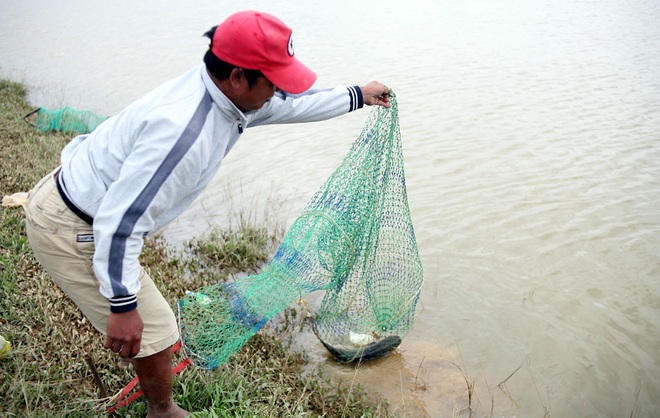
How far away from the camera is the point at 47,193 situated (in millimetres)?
1994

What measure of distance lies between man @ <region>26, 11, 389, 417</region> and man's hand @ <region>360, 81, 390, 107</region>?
0.75 m

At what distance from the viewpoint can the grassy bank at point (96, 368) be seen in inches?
103

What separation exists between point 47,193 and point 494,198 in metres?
4.45

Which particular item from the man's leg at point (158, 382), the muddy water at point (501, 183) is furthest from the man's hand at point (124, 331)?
the muddy water at point (501, 183)

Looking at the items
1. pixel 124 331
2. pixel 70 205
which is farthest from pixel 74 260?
pixel 124 331

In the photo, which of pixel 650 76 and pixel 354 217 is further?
pixel 650 76

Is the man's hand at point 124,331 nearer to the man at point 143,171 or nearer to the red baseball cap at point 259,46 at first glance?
the man at point 143,171

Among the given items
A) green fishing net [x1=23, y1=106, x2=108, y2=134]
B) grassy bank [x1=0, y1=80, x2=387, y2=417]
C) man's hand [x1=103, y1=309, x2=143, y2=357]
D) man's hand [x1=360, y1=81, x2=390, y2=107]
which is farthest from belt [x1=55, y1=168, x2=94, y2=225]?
green fishing net [x1=23, y1=106, x2=108, y2=134]

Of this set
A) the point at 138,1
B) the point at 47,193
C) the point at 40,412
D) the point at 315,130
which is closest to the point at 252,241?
the point at 40,412

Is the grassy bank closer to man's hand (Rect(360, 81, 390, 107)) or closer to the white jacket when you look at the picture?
the white jacket

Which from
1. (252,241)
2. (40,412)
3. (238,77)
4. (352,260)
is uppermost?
(238,77)

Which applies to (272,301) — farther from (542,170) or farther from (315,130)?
(315,130)

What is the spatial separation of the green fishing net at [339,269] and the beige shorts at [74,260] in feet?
2.05

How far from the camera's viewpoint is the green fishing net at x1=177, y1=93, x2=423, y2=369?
291cm
